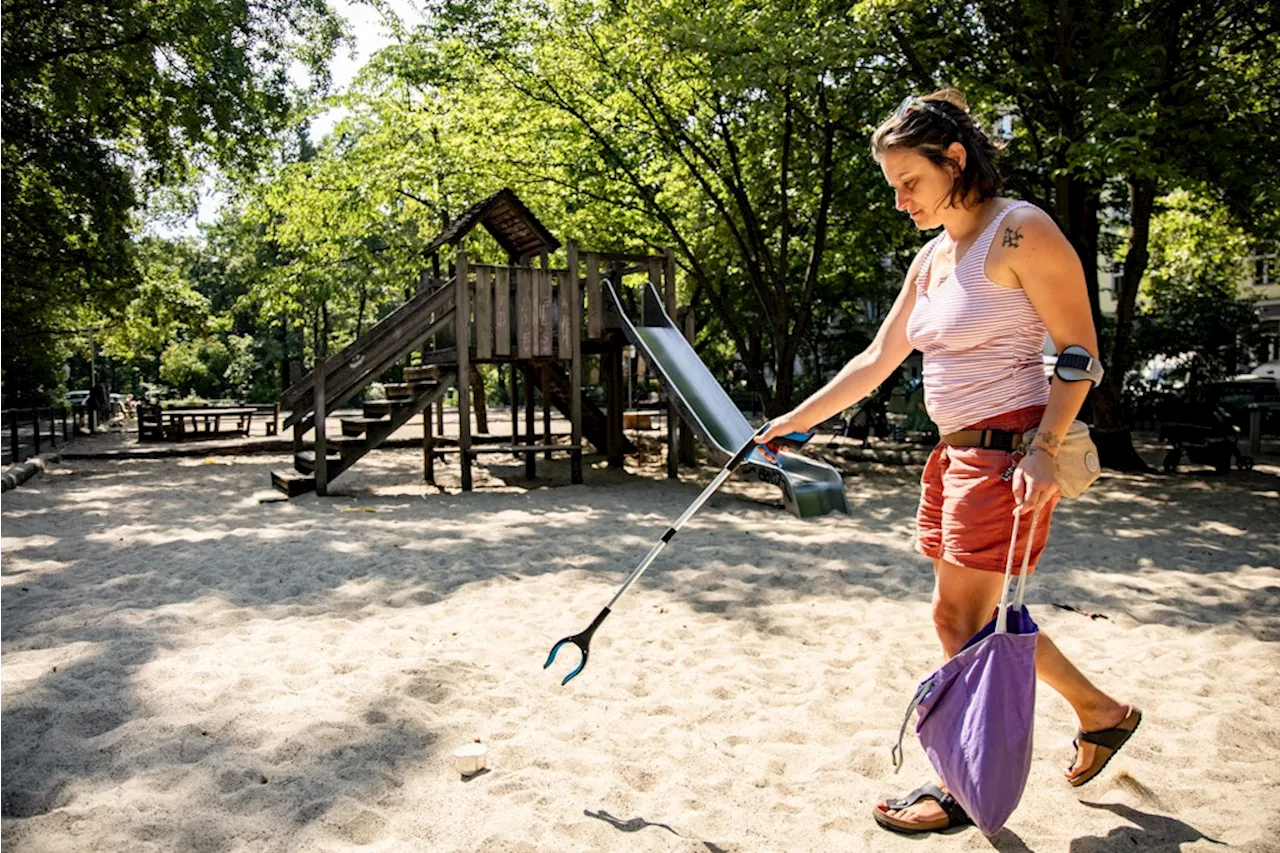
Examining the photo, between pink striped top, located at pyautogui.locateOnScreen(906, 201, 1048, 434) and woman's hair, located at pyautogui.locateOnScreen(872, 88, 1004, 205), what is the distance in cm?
11

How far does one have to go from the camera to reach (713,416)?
1085cm

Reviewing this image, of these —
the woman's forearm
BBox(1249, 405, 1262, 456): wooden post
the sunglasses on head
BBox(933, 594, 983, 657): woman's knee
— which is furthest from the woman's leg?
BBox(1249, 405, 1262, 456): wooden post

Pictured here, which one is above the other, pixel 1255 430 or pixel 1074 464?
pixel 1074 464

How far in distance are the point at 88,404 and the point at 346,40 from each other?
13650 millimetres

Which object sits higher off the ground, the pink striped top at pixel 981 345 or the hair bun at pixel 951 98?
the hair bun at pixel 951 98

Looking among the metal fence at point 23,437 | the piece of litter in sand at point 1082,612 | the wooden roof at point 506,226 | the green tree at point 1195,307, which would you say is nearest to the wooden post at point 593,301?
the wooden roof at point 506,226

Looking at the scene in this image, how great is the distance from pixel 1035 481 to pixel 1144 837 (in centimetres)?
121

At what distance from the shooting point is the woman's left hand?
7.59ft

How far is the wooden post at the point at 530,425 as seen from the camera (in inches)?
499

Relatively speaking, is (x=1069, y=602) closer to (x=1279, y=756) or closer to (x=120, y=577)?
(x=1279, y=756)

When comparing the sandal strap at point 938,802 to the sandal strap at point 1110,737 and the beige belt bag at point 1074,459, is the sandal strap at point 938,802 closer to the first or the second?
the sandal strap at point 1110,737

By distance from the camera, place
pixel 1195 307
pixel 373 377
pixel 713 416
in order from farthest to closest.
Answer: pixel 1195 307 < pixel 373 377 < pixel 713 416

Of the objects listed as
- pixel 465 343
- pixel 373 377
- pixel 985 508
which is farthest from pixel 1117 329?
pixel 985 508

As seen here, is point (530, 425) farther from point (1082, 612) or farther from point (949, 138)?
point (949, 138)
